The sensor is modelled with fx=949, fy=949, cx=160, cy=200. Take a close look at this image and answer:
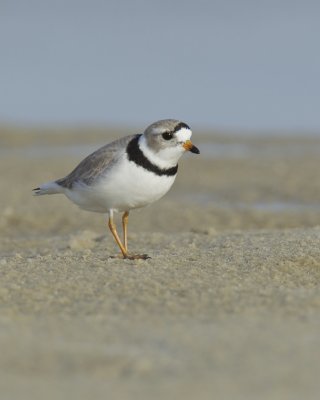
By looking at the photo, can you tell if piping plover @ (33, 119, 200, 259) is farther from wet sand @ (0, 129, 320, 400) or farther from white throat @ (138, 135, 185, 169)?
wet sand @ (0, 129, 320, 400)

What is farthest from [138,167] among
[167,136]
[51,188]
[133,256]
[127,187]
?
[51,188]

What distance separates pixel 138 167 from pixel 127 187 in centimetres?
17

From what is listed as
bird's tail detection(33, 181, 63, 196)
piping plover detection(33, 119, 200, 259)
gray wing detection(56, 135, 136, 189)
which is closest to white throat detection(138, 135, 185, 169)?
piping plover detection(33, 119, 200, 259)

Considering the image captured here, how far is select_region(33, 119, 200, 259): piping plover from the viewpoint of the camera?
271 inches

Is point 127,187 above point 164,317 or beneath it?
above

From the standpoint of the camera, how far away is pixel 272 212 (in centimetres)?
1205

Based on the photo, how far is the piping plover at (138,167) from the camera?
6.87 metres

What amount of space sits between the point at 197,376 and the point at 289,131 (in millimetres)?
17271

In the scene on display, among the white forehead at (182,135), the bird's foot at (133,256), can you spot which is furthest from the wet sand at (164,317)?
the white forehead at (182,135)

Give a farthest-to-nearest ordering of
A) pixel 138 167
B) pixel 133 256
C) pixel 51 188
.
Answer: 1. pixel 51 188
2. pixel 133 256
3. pixel 138 167

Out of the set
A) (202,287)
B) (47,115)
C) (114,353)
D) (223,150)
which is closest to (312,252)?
(202,287)

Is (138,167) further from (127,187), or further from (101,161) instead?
(101,161)

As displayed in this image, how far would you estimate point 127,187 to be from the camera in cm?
689

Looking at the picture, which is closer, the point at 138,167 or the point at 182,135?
the point at 138,167
